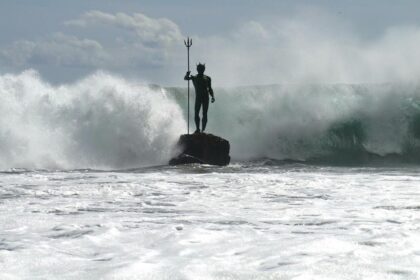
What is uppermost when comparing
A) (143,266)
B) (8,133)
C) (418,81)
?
(418,81)

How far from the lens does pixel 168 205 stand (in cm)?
755

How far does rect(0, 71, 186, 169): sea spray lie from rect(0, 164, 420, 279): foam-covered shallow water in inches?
298

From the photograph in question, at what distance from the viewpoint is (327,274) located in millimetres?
4242

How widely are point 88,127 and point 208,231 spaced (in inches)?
543

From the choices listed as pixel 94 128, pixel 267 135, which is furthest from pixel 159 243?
pixel 267 135

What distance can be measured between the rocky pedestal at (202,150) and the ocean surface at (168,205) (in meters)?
1.19

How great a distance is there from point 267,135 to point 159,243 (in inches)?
660

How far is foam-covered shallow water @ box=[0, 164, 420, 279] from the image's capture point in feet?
14.6

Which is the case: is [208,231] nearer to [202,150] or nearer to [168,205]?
[168,205]

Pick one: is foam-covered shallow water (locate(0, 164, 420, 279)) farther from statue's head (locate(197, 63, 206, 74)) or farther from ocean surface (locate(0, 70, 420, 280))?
statue's head (locate(197, 63, 206, 74))

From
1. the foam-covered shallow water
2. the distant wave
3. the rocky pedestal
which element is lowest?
the foam-covered shallow water

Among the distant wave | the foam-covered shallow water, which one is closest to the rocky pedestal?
the distant wave

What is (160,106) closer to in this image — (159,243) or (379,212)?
(379,212)

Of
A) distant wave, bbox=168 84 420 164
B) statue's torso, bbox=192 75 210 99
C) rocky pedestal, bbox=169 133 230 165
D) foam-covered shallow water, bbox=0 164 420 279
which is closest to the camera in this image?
foam-covered shallow water, bbox=0 164 420 279
